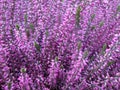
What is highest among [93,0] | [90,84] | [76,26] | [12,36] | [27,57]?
[93,0]

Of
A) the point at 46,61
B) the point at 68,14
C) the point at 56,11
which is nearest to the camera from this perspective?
the point at 68,14

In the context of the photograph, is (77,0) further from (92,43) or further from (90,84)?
(90,84)

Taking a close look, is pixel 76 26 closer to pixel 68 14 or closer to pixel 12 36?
pixel 68 14

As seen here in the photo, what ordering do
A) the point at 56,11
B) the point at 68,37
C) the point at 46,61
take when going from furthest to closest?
the point at 56,11
the point at 46,61
the point at 68,37

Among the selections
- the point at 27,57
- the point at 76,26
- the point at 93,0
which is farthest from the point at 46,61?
the point at 93,0

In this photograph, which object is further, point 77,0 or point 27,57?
point 77,0

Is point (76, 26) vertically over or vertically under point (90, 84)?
over
